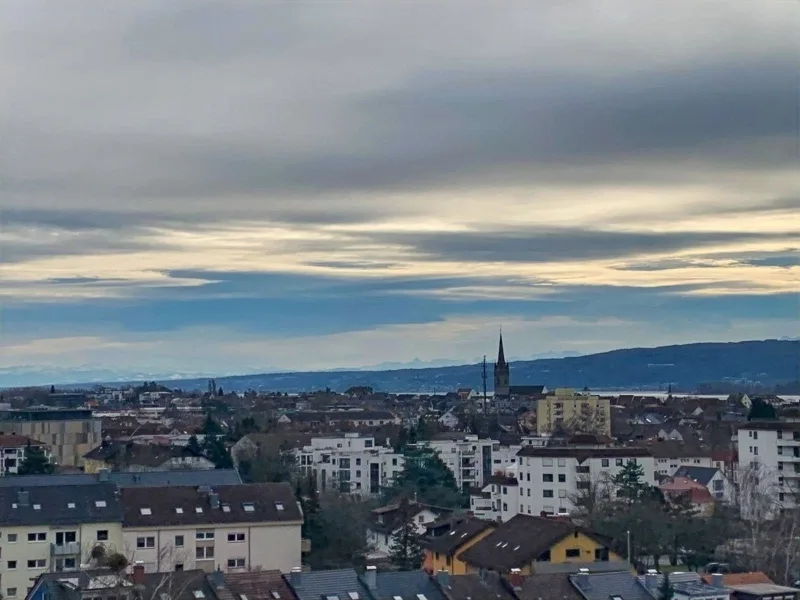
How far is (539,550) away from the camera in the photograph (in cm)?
3756

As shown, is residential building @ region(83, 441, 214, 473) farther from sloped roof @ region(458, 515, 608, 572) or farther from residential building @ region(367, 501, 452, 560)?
sloped roof @ region(458, 515, 608, 572)

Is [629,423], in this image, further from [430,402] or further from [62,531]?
[62,531]

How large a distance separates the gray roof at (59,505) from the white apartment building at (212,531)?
64cm

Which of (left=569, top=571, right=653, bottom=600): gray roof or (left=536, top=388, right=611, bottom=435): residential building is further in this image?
A: (left=536, top=388, right=611, bottom=435): residential building

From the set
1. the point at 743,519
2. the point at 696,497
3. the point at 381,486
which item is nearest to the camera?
the point at 743,519

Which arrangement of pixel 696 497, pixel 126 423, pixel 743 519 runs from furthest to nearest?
1. pixel 126 423
2. pixel 696 497
3. pixel 743 519

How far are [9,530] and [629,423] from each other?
90.4 meters

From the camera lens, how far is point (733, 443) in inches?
3514

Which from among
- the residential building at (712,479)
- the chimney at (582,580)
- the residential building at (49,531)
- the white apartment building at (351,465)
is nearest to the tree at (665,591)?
the chimney at (582,580)

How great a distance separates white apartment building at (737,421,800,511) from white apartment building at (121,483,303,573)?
2447cm

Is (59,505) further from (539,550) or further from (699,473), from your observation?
(699,473)

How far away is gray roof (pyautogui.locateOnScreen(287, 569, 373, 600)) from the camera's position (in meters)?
30.0

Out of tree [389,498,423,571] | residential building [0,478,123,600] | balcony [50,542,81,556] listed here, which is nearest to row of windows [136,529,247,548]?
residential building [0,478,123,600]

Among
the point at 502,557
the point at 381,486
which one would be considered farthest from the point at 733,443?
the point at 502,557
